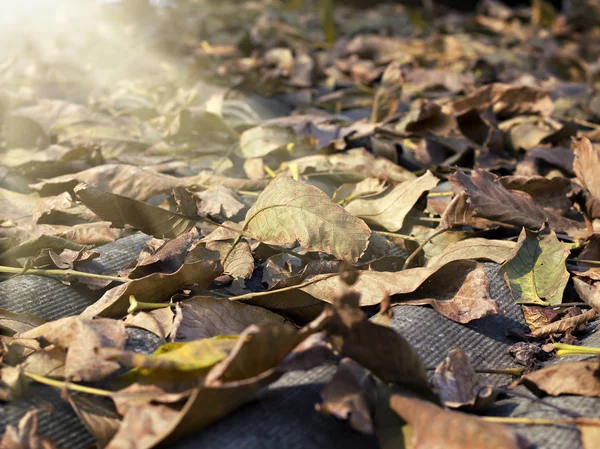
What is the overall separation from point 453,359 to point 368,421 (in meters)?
0.18

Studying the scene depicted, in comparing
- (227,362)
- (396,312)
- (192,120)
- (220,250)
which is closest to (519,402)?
(396,312)

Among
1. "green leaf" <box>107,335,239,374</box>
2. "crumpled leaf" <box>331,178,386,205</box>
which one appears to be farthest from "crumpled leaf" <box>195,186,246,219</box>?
"green leaf" <box>107,335,239,374</box>

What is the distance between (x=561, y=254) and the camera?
1.00m

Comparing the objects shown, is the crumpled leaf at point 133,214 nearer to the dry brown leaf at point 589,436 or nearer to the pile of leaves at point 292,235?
the pile of leaves at point 292,235

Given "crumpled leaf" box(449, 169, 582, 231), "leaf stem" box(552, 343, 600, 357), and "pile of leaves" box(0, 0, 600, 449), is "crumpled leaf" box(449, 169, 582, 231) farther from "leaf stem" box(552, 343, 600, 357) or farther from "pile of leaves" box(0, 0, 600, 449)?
"leaf stem" box(552, 343, 600, 357)

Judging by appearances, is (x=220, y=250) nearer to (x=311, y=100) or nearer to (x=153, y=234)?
(x=153, y=234)

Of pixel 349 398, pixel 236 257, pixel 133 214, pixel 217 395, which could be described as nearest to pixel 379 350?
pixel 349 398

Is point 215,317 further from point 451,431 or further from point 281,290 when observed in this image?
point 451,431

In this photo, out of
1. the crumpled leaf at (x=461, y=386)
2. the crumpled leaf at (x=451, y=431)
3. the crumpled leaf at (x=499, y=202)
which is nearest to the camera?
the crumpled leaf at (x=451, y=431)

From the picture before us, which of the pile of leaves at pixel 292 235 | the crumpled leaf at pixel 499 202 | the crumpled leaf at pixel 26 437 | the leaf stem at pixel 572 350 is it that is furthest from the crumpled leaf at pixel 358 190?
the crumpled leaf at pixel 26 437

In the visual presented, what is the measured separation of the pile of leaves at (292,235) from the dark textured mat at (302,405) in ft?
0.06

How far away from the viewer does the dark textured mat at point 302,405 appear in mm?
636

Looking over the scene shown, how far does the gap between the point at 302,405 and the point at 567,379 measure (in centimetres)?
30

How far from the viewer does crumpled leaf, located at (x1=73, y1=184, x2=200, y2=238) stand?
0.93 m
